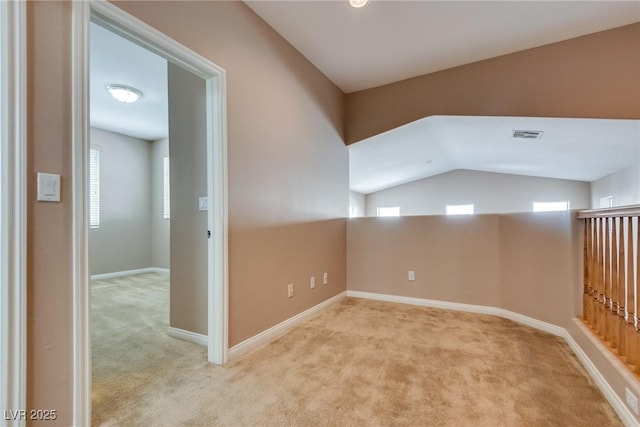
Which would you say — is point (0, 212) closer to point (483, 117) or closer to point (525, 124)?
point (483, 117)

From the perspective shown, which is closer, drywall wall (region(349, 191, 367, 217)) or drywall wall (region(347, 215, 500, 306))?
drywall wall (region(347, 215, 500, 306))

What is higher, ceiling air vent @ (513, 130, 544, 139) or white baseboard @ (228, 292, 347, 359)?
ceiling air vent @ (513, 130, 544, 139)

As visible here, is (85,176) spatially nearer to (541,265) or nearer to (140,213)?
(541,265)

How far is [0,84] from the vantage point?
42.4 inches

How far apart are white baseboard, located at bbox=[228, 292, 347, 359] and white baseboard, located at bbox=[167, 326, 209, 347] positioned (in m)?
0.31

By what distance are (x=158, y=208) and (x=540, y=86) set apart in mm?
6171

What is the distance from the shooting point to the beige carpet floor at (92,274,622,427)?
4.78 feet

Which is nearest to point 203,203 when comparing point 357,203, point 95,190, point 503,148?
point 95,190

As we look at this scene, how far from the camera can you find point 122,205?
5246 mm

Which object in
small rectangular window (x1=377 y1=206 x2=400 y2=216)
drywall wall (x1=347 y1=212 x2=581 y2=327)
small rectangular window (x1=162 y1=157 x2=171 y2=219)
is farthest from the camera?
small rectangular window (x1=377 y1=206 x2=400 y2=216)

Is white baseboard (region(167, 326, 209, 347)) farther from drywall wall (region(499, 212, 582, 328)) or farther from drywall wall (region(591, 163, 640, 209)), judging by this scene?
drywall wall (region(591, 163, 640, 209))

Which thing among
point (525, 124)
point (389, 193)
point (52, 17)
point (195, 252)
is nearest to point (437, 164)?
point (389, 193)

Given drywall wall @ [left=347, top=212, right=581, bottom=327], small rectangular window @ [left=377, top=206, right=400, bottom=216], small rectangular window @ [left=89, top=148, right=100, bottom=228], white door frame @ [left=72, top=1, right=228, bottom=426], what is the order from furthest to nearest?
small rectangular window @ [left=377, top=206, right=400, bottom=216] → small rectangular window @ [left=89, top=148, right=100, bottom=228] → drywall wall @ [left=347, top=212, right=581, bottom=327] → white door frame @ [left=72, top=1, right=228, bottom=426]

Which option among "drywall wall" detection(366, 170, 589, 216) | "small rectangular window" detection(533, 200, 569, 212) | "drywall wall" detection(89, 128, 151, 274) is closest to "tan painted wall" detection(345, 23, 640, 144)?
"drywall wall" detection(89, 128, 151, 274)
